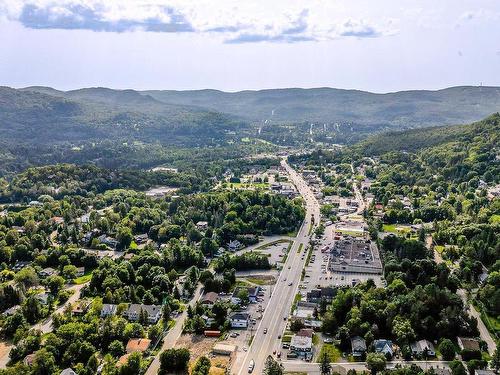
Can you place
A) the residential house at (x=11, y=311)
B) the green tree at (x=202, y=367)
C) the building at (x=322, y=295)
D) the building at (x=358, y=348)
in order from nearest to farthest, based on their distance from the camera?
the green tree at (x=202, y=367) < the building at (x=358, y=348) < the residential house at (x=11, y=311) < the building at (x=322, y=295)

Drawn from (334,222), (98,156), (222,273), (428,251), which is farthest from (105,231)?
(98,156)

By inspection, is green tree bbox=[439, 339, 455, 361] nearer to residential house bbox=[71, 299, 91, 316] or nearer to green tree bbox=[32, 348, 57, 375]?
green tree bbox=[32, 348, 57, 375]

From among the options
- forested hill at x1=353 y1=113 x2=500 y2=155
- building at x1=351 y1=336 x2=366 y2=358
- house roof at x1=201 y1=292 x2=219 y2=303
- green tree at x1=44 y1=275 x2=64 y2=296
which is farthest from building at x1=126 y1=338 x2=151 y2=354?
forested hill at x1=353 y1=113 x2=500 y2=155

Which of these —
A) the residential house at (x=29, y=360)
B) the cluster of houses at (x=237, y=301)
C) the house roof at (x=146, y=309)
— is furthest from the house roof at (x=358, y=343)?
the residential house at (x=29, y=360)

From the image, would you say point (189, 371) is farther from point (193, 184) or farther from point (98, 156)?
point (98, 156)

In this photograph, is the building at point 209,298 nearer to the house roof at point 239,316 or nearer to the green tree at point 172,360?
the house roof at point 239,316

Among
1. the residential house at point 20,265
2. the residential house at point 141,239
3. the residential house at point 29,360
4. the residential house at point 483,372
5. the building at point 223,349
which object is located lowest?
the residential house at point 20,265

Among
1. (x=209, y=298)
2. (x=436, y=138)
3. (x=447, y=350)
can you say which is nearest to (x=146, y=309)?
(x=209, y=298)
